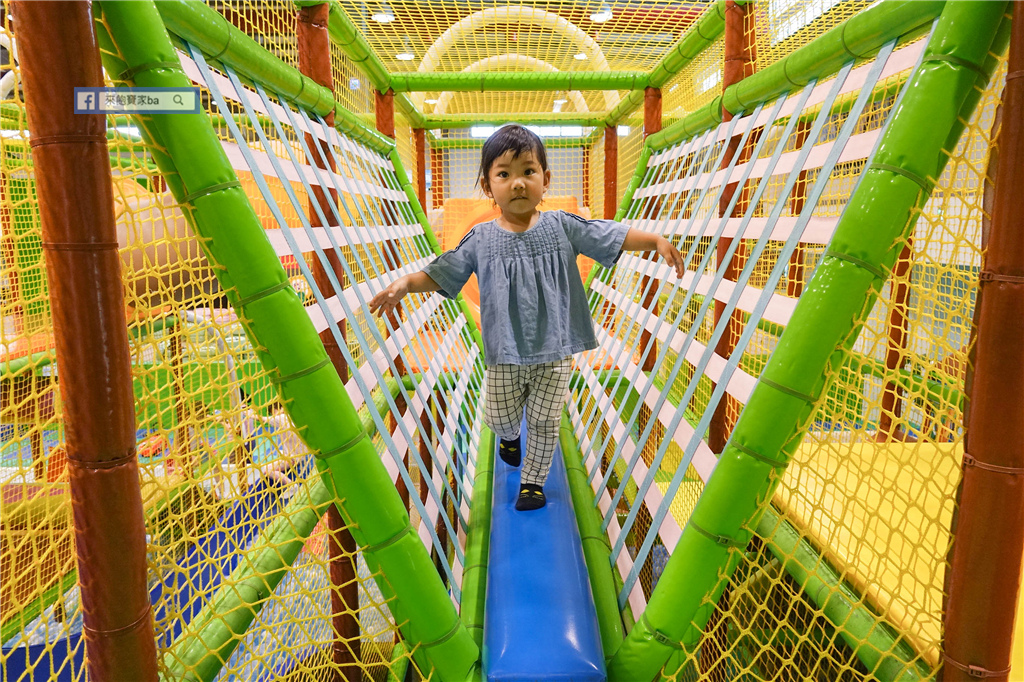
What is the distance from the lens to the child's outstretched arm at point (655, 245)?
4.11ft

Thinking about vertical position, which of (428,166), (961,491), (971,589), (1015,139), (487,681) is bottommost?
(487,681)

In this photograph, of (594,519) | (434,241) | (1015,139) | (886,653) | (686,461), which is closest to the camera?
(1015,139)

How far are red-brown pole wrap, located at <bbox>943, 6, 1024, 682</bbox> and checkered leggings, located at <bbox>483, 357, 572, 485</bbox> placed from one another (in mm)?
852

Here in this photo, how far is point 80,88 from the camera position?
2.05ft

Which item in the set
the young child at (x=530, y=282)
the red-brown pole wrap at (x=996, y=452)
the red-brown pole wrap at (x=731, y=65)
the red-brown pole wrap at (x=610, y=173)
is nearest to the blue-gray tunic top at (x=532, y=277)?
the young child at (x=530, y=282)

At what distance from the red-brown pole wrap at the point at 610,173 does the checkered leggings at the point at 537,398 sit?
2114 mm

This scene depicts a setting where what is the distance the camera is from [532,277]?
147cm

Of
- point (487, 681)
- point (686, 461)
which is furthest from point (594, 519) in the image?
point (487, 681)

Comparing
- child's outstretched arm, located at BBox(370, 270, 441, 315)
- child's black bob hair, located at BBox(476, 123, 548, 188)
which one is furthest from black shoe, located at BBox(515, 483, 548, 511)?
child's black bob hair, located at BBox(476, 123, 548, 188)

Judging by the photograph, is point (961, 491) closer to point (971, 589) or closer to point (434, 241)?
point (971, 589)

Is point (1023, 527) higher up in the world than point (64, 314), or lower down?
lower down

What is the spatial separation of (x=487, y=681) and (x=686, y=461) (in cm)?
51

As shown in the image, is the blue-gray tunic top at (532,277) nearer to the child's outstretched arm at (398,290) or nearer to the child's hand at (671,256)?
the child's outstretched arm at (398,290)

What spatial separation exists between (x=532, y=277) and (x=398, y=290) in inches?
13.2
